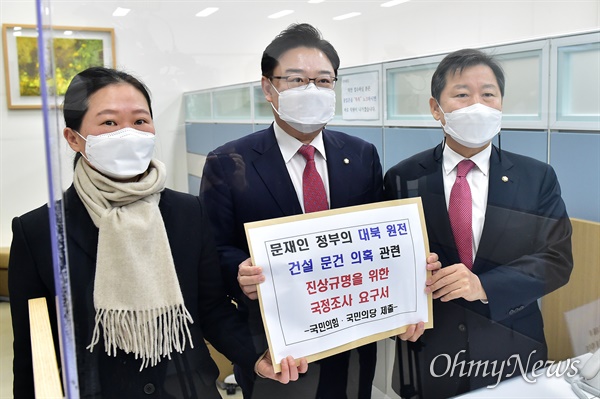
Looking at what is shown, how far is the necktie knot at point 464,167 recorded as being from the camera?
1.29 meters

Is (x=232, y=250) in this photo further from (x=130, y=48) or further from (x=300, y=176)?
(x=130, y=48)

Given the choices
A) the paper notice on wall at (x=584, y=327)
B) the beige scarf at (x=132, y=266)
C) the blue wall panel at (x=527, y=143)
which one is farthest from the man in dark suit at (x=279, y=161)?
the paper notice on wall at (x=584, y=327)

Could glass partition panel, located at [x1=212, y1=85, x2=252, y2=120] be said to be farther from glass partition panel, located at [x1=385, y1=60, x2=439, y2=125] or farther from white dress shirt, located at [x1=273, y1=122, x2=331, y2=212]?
glass partition panel, located at [x1=385, y1=60, x2=439, y2=125]

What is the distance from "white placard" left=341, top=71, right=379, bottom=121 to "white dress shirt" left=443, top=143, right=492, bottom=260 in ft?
0.68

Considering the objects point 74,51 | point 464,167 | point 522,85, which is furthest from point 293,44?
point 522,85

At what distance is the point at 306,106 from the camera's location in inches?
42.1

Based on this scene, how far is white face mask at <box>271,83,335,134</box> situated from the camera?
1064 mm

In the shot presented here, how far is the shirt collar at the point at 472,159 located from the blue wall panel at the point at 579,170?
20 cm

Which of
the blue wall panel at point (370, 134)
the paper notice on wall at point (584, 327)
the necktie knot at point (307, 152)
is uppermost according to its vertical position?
the blue wall panel at point (370, 134)

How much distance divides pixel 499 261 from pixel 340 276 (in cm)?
48

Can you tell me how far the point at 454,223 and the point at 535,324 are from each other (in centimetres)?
40

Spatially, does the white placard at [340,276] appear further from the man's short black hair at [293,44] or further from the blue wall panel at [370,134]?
the man's short black hair at [293,44]

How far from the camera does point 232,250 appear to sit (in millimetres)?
1062

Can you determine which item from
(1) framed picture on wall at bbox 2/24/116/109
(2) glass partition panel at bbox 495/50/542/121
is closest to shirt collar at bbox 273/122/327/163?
(1) framed picture on wall at bbox 2/24/116/109
